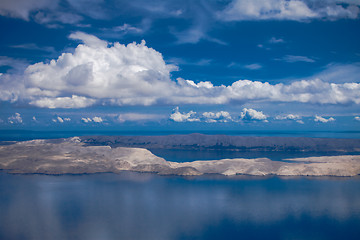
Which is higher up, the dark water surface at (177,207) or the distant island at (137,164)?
the distant island at (137,164)

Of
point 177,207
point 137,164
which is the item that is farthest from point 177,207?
point 137,164

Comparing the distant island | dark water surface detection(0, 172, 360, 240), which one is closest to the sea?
dark water surface detection(0, 172, 360, 240)

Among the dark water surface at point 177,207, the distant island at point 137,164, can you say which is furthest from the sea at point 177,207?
the distant island at point 137,164

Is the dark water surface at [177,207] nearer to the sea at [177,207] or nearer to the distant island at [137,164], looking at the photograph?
the sea at [177,207]

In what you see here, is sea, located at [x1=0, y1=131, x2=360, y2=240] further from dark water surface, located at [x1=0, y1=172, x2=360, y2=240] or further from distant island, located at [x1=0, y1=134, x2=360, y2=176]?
distant island, located at [x1=0, y1=134, x2=360, y2=176]

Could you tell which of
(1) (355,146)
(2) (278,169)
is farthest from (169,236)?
(1) (355,146)

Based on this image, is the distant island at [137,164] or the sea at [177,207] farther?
the distant island at [137,164]

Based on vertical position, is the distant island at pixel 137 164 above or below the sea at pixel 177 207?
above
